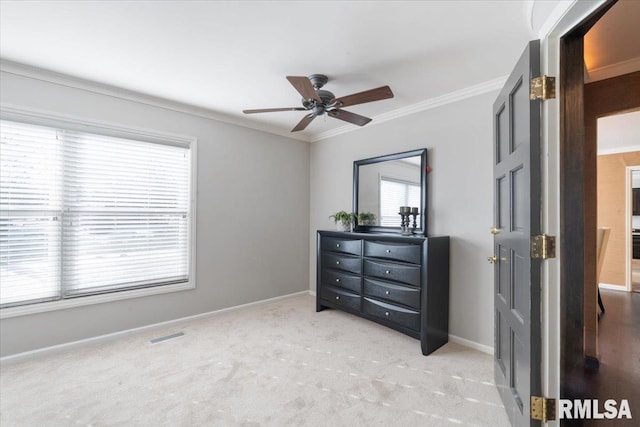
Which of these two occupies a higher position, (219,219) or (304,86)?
(304,86)

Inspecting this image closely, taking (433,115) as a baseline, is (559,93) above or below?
below

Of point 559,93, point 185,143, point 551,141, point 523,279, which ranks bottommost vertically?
point 523,279

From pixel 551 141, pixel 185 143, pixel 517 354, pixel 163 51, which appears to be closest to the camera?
pixel 551 141

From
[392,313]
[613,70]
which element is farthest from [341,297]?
[613,70]

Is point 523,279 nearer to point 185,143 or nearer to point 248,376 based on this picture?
point 248,376

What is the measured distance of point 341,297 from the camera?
3.52 m

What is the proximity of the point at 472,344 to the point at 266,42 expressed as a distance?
10.4 feet

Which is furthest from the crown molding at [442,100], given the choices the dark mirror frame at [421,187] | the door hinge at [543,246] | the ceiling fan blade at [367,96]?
the door hinge at [543,246]

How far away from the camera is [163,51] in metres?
2.27

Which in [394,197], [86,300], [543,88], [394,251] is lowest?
[86,300]

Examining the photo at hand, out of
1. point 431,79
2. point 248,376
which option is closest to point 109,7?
point 431,79

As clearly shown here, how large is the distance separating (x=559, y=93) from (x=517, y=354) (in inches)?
53.7

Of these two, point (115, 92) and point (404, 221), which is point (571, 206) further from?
point (115, 92)

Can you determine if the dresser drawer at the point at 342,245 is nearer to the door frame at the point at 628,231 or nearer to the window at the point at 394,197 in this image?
the window at the point at 394,197
